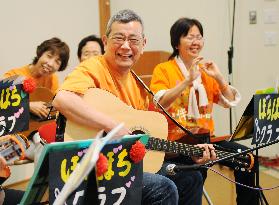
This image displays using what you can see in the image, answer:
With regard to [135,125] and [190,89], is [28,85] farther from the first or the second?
[190,89]

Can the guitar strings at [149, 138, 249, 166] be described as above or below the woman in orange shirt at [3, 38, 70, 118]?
below

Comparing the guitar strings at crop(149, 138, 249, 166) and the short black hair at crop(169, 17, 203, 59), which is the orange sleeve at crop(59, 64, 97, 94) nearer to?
the guitar strings at crop(149, 138, 249, 166)

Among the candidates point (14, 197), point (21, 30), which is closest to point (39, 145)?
point (14, 197)

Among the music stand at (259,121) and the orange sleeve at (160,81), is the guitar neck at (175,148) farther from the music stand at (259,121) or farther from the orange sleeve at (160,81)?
the orange sleeve at (160,81)

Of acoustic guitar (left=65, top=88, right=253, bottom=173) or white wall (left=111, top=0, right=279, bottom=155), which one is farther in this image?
white wall (left=111, top=0, right=279, bottom=155)

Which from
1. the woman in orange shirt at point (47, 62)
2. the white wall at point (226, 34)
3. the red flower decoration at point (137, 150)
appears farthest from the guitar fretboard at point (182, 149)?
the white wall at point (226, 34)

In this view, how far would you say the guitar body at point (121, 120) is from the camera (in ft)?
5.49

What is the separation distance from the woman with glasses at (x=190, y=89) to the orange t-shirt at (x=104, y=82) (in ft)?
0.81

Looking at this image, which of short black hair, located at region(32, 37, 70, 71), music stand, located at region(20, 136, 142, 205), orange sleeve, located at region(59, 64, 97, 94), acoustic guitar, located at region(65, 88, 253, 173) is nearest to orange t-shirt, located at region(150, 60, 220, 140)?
acoustic guitar, located at region(65, 88, 253, 173)

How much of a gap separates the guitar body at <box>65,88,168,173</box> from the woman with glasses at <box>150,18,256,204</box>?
1.19 feet

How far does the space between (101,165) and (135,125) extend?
26.5 inches

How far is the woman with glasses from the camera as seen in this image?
2213 mm

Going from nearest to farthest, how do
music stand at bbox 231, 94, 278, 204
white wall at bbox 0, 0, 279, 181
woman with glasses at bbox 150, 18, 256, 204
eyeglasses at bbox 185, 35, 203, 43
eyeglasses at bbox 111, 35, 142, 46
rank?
eyeglasses at bbox 111, 35, 142, 46 < music stand at bbox 231, 94, 278, 204 < woman with glasses at bbox 150, 18, 256, 204 < eyeglasses at bbox 185, 35, 203, 43 < white wall at bbox 0, 0, 279, 181

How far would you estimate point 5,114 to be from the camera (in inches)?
65.2
